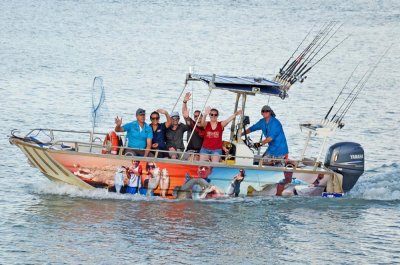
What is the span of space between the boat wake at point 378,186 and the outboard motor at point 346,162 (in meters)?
0.75

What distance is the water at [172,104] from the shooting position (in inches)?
944

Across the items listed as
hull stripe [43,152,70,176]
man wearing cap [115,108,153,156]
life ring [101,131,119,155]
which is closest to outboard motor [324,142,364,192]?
man wearing cap [115,108,153,156]

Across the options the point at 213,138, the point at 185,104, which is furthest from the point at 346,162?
the point at 185,104

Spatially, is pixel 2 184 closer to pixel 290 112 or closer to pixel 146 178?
pixel 146 178

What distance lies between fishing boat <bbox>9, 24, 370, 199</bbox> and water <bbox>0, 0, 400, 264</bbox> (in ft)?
1.19

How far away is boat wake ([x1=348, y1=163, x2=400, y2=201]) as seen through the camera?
28.0 meters

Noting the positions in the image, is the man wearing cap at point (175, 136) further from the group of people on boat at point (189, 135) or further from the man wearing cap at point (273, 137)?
the man wearing cap at point (273, 137)

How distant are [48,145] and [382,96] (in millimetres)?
22651

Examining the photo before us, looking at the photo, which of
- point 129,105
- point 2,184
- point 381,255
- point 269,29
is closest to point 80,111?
point 129,105

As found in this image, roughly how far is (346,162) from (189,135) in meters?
3.54

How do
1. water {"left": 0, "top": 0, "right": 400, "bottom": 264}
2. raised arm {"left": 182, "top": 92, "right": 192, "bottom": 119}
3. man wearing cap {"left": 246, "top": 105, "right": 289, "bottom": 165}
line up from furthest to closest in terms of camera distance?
man wearing cap {"left": 246, "top": 105, "right": 289, "bottom": 165}, raised arm {"left": 182, "top": 92, "right": 192, "bottom": 119}, water {"left": 0, "top": 0, "right": 400, "bottom": 264}

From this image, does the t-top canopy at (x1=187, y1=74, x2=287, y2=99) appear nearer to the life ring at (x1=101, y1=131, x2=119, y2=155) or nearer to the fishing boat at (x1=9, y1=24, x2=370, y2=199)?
the fishing boat at (x1=9, y1=24, x2=370, y2=199)

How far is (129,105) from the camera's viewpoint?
4241 cm

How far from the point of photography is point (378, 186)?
94.3ft
